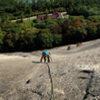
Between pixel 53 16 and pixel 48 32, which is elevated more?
pixel 53 16

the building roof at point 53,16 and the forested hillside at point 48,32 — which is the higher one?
the building roof at point 53,16

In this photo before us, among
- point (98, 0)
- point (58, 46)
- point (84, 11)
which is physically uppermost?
point (98, 0)

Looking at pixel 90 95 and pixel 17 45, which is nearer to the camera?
pixel 90 95

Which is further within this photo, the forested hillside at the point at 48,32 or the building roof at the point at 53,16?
the forested hillside at the point at 48,32

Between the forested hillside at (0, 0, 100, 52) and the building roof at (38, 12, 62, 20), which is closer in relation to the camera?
the building roof at (38, 12, 62, 20)

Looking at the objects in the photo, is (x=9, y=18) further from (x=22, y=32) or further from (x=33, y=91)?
(x=33, y=91)

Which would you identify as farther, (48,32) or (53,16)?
(48,32)

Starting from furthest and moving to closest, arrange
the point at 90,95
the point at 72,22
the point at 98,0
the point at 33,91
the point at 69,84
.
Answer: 1. the point at 72,22
2. the point at 98,0
3. the point at 69,84
4. the point at 33,91
5. the point at 90,95

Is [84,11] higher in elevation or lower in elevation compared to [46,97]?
higher

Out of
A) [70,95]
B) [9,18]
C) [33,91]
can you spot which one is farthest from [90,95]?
[9,18]

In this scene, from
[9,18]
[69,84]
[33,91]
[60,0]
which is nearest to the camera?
[33,91]

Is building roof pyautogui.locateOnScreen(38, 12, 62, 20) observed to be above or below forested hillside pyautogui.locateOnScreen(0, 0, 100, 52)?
above
